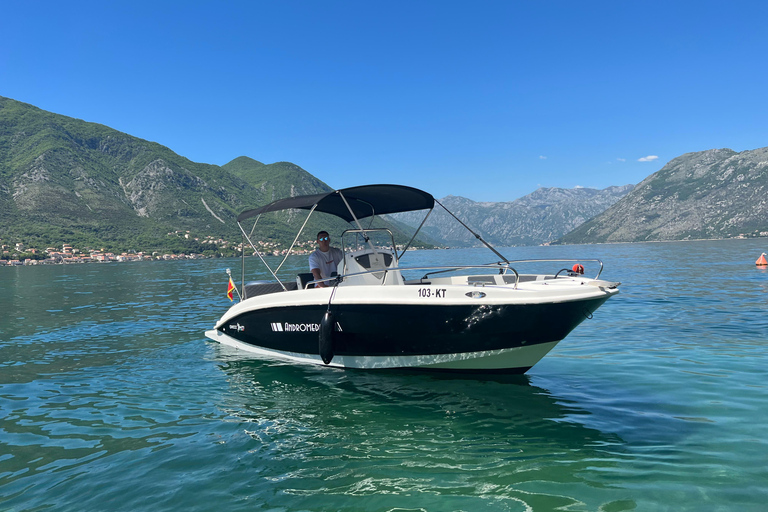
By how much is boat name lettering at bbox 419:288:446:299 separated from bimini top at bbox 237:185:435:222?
241cm

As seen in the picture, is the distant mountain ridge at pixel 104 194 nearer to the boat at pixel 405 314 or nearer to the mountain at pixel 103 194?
the mountain at pixel 103 194

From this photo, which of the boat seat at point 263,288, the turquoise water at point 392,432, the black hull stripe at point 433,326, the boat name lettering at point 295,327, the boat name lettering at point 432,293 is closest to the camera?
the turquoise water at point 392,432

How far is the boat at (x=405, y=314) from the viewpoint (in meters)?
6.21

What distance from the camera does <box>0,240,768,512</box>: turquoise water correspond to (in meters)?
3.96

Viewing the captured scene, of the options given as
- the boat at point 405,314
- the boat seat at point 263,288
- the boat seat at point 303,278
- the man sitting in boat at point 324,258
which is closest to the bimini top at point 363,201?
the boat at point 405,314

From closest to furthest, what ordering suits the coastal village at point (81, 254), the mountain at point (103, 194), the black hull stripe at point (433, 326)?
the black hull stripe at point (433, 326) → the coastal village at point (81, 254) → the mountain at point (103, 194)

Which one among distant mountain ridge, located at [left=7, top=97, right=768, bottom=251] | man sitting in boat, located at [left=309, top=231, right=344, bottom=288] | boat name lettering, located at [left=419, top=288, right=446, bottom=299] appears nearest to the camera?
boat name lettering, located at [left=419, top=288, right=446, bottom=299]

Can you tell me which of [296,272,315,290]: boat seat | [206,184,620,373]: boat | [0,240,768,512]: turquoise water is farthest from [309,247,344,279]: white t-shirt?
[0,240,768,512]: turquoise water

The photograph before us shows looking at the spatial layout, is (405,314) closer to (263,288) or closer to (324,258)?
(324,258)

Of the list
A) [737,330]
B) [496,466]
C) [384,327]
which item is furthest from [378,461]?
[737,330]

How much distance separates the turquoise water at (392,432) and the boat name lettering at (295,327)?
795 millimetres

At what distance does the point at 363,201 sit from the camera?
971cm

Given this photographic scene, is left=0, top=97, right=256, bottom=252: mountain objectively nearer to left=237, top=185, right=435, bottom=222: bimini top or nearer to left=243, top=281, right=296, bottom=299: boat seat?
left=243, top=281, right=296, bottom=299: boat seat

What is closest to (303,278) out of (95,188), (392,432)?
(392,432)
